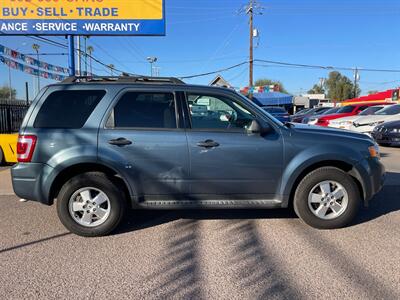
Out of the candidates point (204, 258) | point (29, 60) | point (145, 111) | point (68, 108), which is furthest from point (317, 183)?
point (29, 60)

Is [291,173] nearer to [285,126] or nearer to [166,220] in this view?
[285,126]

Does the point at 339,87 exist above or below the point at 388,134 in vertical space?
above

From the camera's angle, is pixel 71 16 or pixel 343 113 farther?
pixel 343 113

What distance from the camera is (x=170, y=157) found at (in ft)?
14.7

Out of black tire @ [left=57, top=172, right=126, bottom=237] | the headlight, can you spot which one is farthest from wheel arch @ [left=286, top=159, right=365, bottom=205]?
black tire @ [left=57, top=172, right=126, bottom=237]

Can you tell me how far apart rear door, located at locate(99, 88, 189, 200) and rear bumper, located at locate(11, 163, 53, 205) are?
2.43 ft

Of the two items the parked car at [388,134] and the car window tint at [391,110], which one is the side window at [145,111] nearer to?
the parked car at [388,134]

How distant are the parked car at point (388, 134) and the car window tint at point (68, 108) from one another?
11.2 m

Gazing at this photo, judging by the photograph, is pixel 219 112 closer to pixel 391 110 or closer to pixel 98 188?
pixel 98 188

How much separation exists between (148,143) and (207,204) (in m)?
1.05

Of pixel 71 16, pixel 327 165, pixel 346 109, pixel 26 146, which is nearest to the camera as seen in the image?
pixel 26 146

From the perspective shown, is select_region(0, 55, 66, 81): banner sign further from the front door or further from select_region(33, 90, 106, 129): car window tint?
the front door

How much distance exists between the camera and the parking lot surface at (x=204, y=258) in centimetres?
326

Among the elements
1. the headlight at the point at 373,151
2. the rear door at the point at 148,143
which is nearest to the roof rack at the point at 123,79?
the rear door at the point at 148,143
